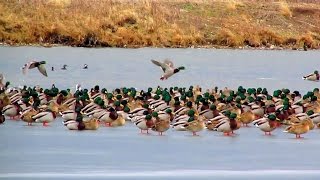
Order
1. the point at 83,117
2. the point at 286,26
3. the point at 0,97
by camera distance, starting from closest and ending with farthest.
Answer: the point at 83,117, the point at 0,97, the point at 286,26

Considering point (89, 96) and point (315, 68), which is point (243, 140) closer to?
point (89, 96)

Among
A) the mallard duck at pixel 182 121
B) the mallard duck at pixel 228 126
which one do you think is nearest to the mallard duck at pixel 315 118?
the mallard duck at pixel 228 126

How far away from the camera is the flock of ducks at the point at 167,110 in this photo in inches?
575

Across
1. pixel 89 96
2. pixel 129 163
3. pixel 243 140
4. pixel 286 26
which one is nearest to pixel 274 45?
pixel 286 26

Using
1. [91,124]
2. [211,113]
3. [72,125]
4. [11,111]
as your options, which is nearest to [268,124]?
[211,113]

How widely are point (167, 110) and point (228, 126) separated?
56.3 inches

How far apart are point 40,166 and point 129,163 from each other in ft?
3.19

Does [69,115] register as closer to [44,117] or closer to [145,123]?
[44,117]

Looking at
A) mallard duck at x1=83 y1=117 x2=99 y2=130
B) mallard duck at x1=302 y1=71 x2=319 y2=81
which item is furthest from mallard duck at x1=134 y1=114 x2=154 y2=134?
mallard duck at x1=302 y1=71 x2=319 y2=81

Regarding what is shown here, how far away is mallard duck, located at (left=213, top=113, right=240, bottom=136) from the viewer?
47.3 feet

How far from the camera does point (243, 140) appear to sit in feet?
45.9

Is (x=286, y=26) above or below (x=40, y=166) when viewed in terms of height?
above

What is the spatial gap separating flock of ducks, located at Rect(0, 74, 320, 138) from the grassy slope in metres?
16.1

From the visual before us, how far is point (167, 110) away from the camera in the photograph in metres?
15.6
